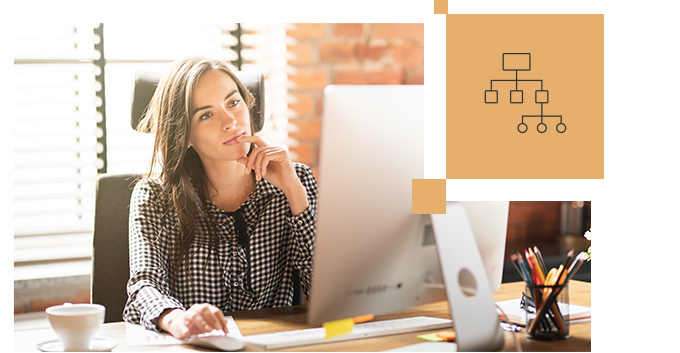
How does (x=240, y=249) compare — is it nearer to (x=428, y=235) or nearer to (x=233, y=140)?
(x=233, y=140)

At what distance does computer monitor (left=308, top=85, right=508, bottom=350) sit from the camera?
803mm

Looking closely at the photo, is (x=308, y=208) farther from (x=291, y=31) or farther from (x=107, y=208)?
(x=291, y=31)

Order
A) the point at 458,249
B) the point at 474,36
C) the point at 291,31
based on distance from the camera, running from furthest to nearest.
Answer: the point at 291,31 < the point at 474,36 < the point at 458,249

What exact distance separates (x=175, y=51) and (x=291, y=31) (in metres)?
0.42

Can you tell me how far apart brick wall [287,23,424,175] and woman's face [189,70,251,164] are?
79 cm

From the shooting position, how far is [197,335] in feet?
3.22

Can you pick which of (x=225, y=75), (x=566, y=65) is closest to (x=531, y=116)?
(x=566, y=65)

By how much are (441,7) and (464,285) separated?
574 millimetres

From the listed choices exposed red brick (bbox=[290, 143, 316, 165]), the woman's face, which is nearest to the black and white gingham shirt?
the woman's face

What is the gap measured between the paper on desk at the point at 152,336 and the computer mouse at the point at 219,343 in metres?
0.03

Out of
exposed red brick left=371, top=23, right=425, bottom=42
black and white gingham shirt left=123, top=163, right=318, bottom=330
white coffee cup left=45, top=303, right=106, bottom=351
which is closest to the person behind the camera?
white coffee cup left=45, top=303, right=106, bottom=351

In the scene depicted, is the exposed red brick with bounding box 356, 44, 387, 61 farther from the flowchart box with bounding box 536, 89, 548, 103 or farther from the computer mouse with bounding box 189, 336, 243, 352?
the computer mouse with bounding box 189, 336, 243, 352

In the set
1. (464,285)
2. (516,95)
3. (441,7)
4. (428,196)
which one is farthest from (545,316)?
(441,7)

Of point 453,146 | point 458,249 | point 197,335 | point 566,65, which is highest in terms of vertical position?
point 566,65
